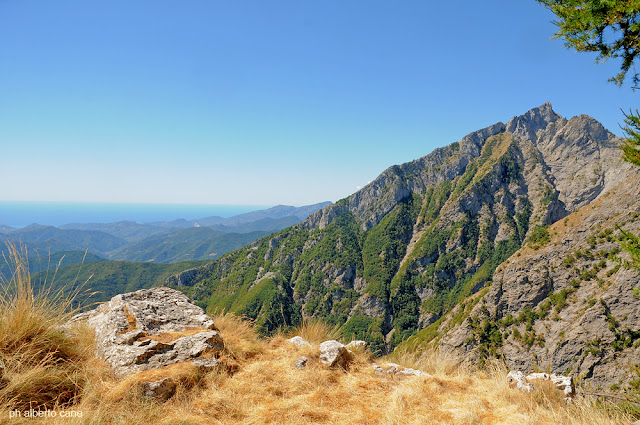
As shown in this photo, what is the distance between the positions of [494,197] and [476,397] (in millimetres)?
218936

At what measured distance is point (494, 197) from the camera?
188 meters

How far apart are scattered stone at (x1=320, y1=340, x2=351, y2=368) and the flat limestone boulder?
255cm

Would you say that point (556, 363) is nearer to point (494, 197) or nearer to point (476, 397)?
point (476, 397)

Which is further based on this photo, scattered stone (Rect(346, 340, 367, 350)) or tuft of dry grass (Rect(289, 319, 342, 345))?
tuft of dry grass (Rect(289, 319, 342, 345))

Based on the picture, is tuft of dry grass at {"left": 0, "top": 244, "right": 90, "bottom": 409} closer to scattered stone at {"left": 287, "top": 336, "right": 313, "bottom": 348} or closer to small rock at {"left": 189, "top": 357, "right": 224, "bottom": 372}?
small rock at {"left": 189, "top": 357, "right": 224, "bottom": 372}

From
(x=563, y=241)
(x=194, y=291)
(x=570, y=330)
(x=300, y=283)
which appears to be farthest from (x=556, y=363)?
(x=194, y=291)

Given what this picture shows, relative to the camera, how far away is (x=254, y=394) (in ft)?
16.7

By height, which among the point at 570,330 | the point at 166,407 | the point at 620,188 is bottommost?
the point at 570,330

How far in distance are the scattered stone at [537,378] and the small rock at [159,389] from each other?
7.25 m

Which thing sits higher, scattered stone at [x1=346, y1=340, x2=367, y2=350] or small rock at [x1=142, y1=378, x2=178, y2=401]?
small rock at [x1=142, y1=378, x2=178, y2=401]

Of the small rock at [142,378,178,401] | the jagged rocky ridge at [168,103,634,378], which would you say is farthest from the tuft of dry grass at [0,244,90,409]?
the jagged rocky ridge at [168,103,634,378]

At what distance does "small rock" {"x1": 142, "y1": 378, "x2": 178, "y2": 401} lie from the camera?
4514mm

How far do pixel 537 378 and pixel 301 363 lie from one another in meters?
5.66

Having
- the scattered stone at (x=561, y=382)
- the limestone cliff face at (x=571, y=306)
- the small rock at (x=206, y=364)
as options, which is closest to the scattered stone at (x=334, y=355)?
the small rock at (x=206, y=364)
